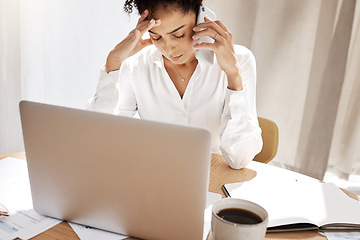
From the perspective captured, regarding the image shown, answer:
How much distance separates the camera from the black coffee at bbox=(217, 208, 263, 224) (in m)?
0.68

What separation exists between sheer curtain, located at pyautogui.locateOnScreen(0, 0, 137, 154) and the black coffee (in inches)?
79.9

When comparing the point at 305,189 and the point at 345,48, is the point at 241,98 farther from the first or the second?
the point at 345,48

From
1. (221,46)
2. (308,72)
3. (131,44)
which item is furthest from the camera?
(308,72)

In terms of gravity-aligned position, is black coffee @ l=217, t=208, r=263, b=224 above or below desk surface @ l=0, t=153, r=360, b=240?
above

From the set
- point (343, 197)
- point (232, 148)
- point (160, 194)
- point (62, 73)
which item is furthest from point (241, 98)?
point (62, 73)

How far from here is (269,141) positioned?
1.52 m

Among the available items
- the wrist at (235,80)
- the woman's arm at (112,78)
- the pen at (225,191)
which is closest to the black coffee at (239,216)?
the pen at (225,191)

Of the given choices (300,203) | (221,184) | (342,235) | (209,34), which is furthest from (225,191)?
(209,34)

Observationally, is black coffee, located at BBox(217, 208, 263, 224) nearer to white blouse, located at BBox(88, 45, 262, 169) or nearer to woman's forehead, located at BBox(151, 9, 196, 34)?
white blouse, located at BBox(88, 45, 262, 169)

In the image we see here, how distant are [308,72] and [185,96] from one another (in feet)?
4.20

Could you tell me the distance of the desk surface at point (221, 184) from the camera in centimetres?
77

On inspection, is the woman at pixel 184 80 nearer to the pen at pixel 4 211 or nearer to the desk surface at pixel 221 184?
A: the desk surface at pixel 221 184

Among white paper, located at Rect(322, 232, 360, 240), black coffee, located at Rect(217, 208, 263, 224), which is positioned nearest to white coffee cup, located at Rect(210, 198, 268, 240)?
black coffee, located at Rect(217, 208, 263, 224)

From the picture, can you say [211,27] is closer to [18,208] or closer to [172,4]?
[172,4]
